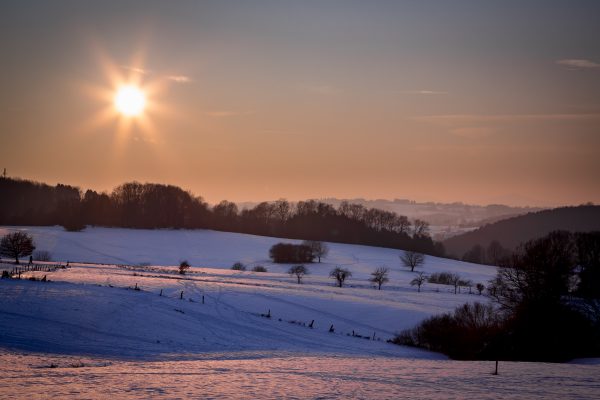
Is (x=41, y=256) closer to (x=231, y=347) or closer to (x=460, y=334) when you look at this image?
(x=231, y=347)

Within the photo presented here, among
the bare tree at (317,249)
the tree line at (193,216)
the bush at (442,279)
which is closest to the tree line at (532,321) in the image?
the bush at (442,279)

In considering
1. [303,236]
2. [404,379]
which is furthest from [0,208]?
[404,379]

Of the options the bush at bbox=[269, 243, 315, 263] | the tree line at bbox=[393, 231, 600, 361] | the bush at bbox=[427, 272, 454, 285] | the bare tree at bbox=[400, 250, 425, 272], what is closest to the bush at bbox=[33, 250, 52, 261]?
the bush at bbox=[269, 243, 315, 263]

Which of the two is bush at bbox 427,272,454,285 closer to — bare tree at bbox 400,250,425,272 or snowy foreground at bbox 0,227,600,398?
bare tree at bbox 400,250,425,272

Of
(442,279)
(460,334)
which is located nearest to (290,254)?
(442,279)

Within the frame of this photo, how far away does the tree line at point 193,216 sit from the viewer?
5172 inches

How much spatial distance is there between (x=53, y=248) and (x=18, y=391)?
89479mm

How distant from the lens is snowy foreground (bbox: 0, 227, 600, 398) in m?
16.3

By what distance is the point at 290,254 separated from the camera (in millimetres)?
103312

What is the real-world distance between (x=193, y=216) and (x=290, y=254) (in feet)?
156

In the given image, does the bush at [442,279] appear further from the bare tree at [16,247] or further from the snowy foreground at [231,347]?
the bare tree at [16,247]

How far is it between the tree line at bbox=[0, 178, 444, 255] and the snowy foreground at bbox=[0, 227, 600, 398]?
2825 inches

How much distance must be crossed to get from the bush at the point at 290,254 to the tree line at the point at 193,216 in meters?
37.2

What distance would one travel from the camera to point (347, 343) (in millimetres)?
34469
